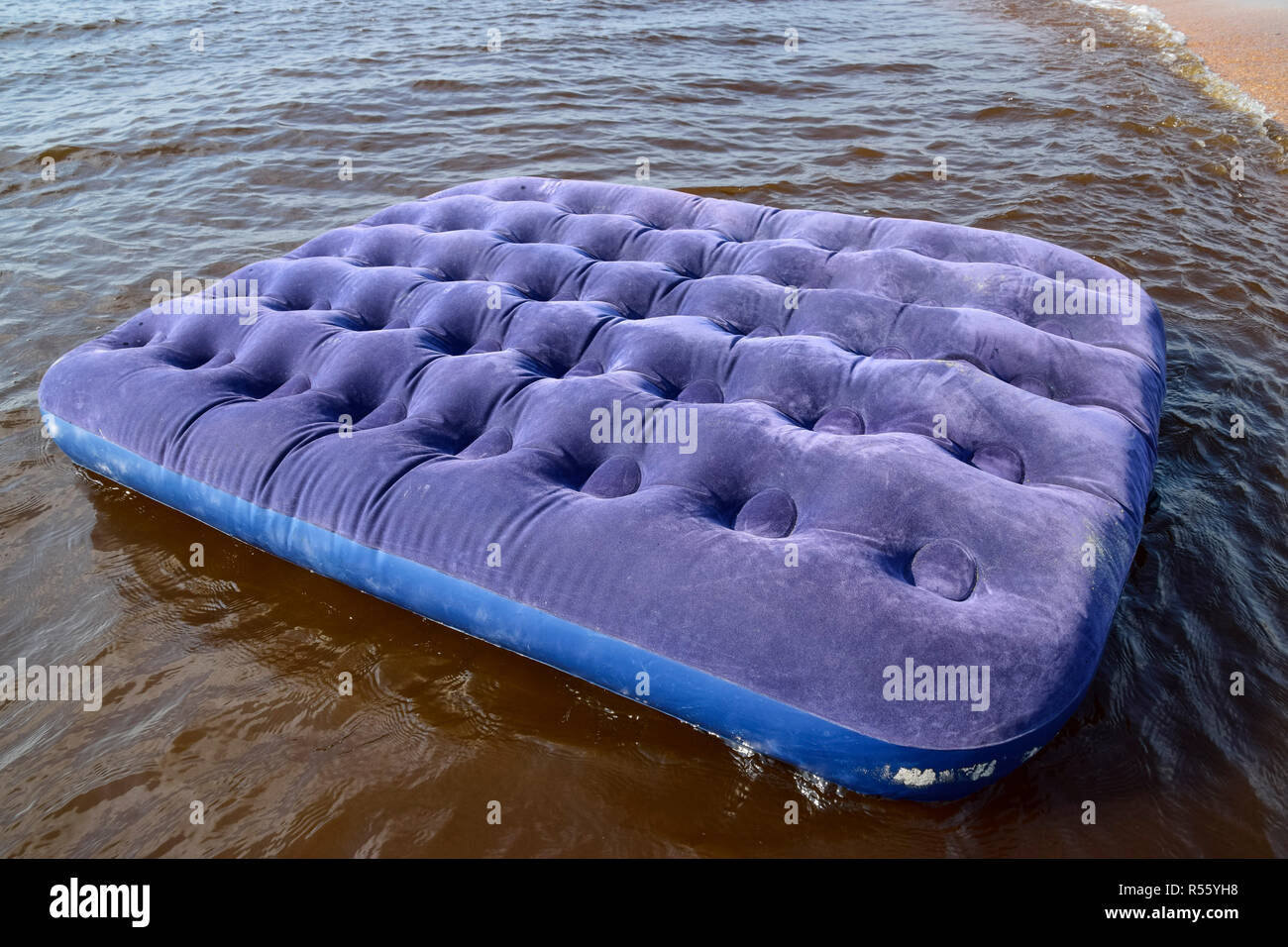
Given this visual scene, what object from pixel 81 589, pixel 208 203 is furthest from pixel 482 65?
pixel 81 589

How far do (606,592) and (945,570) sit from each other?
84cm

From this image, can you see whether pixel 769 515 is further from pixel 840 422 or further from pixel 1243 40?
pixel 1243 40

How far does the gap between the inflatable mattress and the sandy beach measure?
18.5 feet

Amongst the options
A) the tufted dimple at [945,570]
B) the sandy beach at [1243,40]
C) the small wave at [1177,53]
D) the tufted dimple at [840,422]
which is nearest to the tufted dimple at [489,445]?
the tufted dimple at [840,422]

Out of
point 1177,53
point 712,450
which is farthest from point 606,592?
point 1177,53

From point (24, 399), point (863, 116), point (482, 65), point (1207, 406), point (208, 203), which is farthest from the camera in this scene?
point (482, 65)

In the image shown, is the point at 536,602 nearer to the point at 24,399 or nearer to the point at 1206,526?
the point at 1206,526

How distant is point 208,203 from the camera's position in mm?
5887

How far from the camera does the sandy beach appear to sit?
7.24 metres

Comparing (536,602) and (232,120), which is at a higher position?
(232,120)
